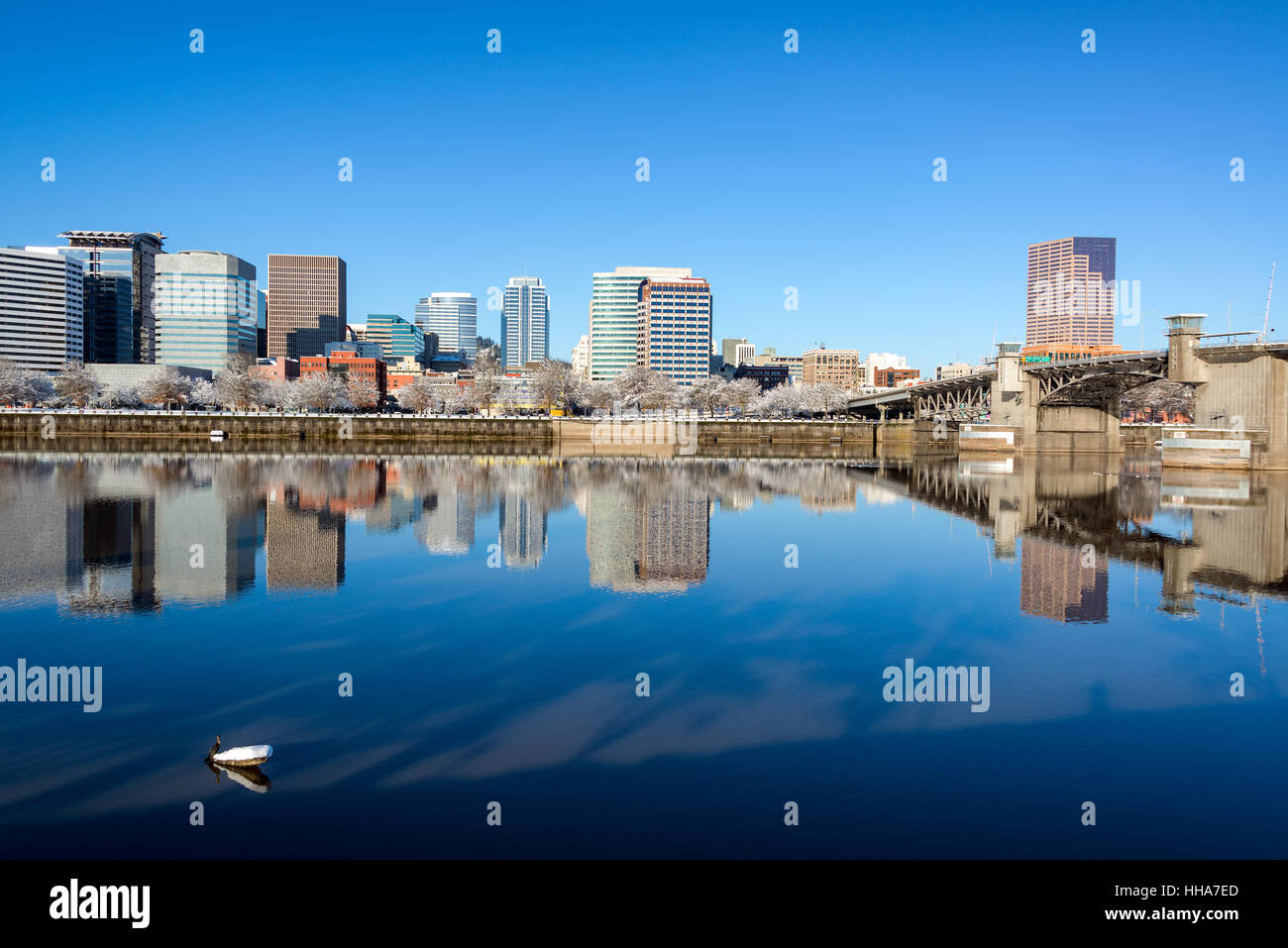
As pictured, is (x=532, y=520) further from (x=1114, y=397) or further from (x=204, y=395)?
(x=204, y=395)

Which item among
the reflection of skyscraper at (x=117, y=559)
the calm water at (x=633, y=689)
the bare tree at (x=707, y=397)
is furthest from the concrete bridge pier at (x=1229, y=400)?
the bare tree at (x=707, y=397)

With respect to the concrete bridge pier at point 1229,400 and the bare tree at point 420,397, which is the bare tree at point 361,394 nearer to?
the bare tree at point 420,397

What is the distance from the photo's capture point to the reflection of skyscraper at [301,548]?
23625 mm

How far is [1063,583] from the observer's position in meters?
24.7

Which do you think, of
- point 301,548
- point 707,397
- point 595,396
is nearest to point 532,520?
point 301,548

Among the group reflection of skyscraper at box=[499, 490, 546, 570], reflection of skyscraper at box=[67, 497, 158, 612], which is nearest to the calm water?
reflection of skyscraper at box=[67, 497, 158, 612]

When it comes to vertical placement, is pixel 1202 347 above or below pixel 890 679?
above

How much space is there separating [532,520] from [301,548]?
408 inches

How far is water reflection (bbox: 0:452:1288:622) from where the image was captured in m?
23.6

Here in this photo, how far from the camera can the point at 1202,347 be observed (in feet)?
228
